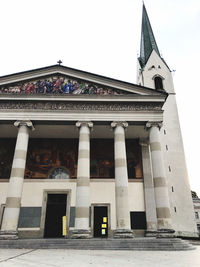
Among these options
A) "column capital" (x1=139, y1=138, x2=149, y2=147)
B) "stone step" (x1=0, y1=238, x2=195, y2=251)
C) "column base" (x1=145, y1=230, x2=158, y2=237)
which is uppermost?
"column capital" (x1=139, y1=138, x2=149, y2=147)

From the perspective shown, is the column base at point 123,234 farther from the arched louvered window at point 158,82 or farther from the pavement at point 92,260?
the arched louvered window at point 158,82

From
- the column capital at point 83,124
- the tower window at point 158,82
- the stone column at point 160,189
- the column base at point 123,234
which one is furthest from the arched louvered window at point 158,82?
the column base at point 123,234

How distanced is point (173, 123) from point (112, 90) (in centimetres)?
932

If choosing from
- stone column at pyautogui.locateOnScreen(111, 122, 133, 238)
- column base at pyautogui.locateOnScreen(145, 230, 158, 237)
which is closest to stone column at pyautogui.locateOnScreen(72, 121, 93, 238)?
stone column at pyautogui.locateOnScreen(111, 122, 133, 238)

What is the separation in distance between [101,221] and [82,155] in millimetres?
5709

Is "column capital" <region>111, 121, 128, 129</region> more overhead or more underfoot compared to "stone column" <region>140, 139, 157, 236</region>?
more overhead

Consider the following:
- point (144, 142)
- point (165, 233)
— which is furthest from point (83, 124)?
point (165, 233)

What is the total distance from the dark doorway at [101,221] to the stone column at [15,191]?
5.87 meters

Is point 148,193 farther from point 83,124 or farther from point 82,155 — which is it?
point 83,124

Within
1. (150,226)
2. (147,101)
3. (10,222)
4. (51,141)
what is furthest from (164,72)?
(10,222)

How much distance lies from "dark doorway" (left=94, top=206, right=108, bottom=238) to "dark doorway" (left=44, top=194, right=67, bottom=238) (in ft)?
8.17

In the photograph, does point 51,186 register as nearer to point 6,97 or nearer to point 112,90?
point 6,97

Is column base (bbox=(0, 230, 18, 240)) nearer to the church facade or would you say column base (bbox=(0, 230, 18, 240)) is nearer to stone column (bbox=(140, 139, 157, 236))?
the church facade

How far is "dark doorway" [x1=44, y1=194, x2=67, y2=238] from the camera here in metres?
14.6
